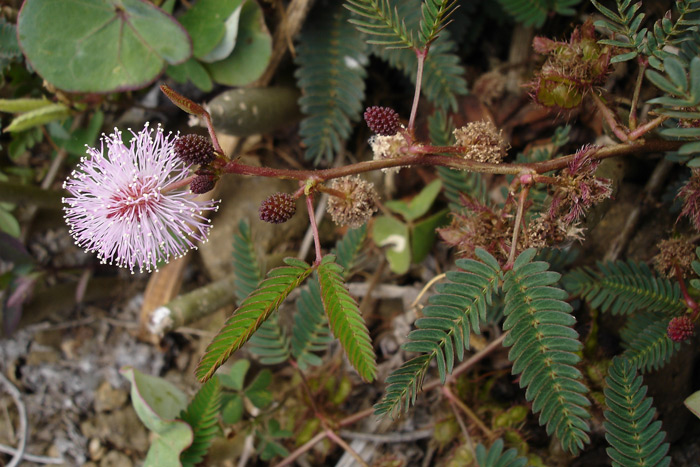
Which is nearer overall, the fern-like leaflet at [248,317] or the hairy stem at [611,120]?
the fern-like leaflet at [248,317]

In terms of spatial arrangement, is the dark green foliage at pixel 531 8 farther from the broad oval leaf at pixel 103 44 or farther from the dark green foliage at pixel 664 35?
the broad oval leaf at pixel 103 44

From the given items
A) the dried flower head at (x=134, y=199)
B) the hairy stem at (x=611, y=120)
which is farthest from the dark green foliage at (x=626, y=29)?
the dried flower head at (x=134, y=199)

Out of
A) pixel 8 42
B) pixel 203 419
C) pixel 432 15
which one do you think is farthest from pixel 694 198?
pixel 8 42

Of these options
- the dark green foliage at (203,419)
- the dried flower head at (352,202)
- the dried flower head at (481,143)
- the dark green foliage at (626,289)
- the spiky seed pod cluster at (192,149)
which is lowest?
the dark green foliage at (203,419)

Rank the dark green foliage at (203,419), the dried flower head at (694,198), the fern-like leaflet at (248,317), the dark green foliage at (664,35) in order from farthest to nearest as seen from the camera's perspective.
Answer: the dark green foliage at (203,419) < the dried flower head at (694,198) < the dark green foliage at (664,35) < the fern-like leaflet at (248,317)

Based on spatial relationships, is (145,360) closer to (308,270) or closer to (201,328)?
(201,328)

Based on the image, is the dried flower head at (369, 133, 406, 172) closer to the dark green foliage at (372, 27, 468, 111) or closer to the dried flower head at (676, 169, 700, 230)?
the dark green foliage at (372, 27, 468, 111)

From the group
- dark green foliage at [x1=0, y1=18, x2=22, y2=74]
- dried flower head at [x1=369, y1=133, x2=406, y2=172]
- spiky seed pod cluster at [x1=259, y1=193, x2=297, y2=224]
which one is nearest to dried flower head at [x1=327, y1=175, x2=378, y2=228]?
dried flower head at [x1=369, y1=133, x2=406, y2=172]
